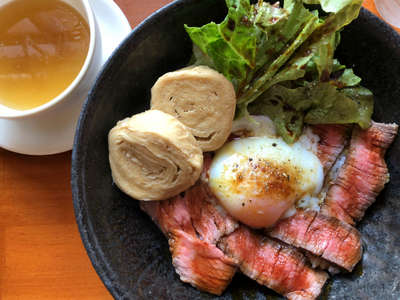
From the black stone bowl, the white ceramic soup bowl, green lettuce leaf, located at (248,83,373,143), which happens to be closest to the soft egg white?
green lettuce leaf, located at (248,83,373,143)

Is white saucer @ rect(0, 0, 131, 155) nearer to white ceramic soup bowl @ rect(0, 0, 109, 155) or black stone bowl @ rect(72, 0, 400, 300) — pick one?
white ceramic soup bowl @ rect(0, 0, 109, 155)

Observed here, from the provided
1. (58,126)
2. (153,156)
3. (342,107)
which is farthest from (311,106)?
(58,126)

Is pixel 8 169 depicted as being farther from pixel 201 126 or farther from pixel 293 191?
pixel 293 191

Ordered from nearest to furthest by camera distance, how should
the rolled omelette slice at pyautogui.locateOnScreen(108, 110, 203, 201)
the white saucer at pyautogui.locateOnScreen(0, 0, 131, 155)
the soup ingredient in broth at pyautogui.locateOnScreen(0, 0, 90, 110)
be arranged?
the rolled omelette slice at pyautogui.locateOnScreen(108, 110, 203, 201) < the soup ingredient in broth at pyautogui.locateOnScreen(0, 0, 90, 110) < the white saucer at pyautogui.locateOnScreen(0, 0, 131, 155)

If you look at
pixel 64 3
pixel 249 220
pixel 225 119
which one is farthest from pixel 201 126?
pixel 64 3

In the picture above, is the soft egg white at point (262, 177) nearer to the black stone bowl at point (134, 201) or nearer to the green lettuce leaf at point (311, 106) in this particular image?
the green lettuce leaf at point (311, 106)

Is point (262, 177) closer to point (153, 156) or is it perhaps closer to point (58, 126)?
point (153, 156)
